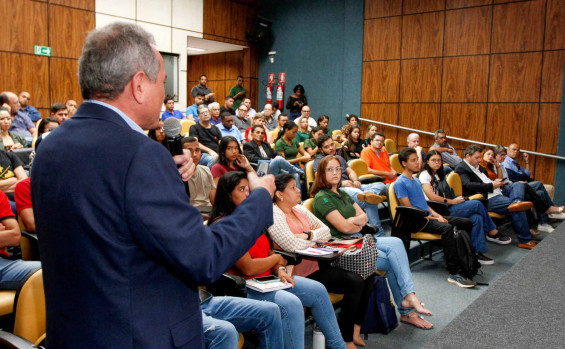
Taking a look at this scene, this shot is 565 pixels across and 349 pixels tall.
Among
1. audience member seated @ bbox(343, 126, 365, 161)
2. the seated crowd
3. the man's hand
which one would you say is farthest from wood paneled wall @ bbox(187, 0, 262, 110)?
the man's hand

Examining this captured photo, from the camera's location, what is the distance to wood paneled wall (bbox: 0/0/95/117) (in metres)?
6.84

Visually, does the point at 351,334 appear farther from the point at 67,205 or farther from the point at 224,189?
the point at 67,205

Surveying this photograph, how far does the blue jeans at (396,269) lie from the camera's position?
321 centimetres

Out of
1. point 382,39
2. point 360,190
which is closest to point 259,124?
point 360,190

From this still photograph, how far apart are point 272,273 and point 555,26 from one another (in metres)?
7.38

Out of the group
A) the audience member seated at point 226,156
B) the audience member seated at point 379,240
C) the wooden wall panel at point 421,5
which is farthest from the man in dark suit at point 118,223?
the wooden wall panel at point 421,5

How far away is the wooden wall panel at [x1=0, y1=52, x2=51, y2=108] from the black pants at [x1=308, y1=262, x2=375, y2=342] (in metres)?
6.31

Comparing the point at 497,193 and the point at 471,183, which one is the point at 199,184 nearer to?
the point at 471,183

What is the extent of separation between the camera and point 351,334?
2.81 m

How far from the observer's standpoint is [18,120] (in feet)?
20.4

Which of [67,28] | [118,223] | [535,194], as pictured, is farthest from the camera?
[67,28]

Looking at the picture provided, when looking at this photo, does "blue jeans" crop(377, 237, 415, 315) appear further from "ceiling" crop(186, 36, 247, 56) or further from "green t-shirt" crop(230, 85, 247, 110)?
"ceiling" crop(186, 36, 247, 56)

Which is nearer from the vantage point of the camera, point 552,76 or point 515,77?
point 552,76

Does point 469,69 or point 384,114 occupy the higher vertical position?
point 469,69
